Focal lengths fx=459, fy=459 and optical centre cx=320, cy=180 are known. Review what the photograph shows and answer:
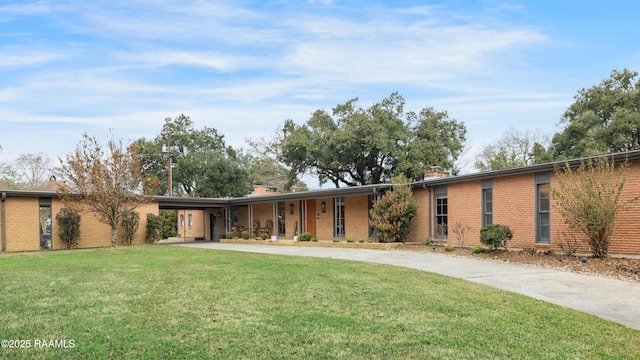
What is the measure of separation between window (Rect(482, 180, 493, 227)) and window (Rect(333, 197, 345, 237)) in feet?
27.6

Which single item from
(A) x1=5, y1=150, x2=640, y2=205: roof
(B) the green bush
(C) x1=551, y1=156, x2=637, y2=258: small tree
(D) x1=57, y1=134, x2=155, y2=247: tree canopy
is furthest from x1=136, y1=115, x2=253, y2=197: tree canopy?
(C) x1=551, y1=156, x2=637, y2=258: small tree

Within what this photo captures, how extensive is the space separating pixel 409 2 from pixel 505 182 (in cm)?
667

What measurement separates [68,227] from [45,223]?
99 cm

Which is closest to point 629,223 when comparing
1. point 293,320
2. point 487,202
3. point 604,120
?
point 487,202

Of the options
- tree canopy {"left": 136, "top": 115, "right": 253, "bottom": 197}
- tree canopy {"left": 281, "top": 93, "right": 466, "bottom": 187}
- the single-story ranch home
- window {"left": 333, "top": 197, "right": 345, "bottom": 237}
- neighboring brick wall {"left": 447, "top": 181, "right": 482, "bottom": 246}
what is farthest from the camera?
tree canopy {"left": 136, "top": 115, "right": 253, "bottom": 197}

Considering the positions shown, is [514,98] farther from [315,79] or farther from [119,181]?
[119,181]

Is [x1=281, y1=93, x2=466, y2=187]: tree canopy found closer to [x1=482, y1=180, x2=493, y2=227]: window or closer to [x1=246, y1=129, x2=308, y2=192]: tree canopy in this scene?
[x1=246, y1=129, x2=308, y2=192]: tree canopy

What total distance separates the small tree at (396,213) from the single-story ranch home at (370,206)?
0.85m

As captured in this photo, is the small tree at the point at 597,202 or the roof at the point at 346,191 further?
the roof at the point at 346,191

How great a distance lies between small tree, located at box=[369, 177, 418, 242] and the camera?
18469mm

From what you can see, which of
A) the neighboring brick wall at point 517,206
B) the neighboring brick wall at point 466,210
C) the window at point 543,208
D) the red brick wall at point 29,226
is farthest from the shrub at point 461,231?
the red brick wall at point 29,226

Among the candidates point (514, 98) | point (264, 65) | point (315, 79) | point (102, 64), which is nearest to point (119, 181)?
point (102, 64)

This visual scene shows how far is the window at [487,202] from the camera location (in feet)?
53.1

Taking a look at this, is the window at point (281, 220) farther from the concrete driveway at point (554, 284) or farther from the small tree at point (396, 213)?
the concrete driveway at point (554, 284)
